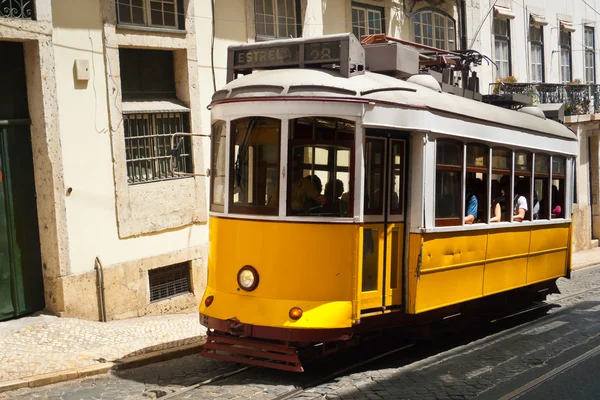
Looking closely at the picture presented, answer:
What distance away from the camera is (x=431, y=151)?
342 inches

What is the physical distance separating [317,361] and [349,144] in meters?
2.50

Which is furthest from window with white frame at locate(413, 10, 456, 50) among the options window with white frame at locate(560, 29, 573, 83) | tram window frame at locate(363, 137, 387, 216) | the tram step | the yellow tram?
the tram step

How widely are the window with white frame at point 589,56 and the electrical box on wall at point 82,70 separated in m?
20.7

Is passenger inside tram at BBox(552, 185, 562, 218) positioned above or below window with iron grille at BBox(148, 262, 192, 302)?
above

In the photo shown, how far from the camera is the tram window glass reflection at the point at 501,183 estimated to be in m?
9.97

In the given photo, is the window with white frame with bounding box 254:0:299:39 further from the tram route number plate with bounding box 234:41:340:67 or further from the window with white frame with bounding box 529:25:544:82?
the window with white frame with bounding box 529:25:544:82

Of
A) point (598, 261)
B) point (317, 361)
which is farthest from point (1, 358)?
point (598, 261)

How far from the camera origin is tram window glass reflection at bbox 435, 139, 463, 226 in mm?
8844

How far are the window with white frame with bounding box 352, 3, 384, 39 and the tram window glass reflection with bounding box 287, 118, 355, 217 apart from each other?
9425mm

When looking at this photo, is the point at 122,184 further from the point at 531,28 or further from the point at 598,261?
the point at 531,28

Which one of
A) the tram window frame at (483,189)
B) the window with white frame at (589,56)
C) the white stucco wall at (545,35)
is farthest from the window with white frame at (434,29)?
the tram window frame at (483,189)

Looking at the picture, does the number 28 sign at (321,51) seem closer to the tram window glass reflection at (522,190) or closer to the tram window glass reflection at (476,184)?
the tram window glass reflection at (476,184)

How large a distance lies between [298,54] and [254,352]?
305cm

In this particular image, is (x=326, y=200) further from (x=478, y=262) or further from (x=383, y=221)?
(x=478, y=262)
